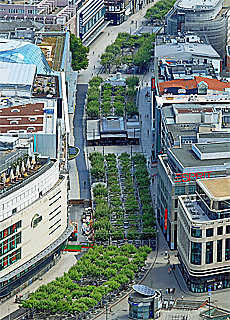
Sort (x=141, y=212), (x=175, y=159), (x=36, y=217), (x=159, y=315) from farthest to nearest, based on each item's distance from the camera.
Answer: (x=141, y=212) < (x=175, y=159) < (x=36, y=217) < (x=159, y=315)

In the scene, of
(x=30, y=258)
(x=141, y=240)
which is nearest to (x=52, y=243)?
(x=30, y=258)

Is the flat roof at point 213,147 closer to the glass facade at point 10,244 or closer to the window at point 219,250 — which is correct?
the window at point 219,250

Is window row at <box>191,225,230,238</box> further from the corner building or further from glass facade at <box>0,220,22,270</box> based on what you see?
glass facade at <box>0,220,22,270</box>

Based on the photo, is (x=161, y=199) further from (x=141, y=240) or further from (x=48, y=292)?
(x=48, y=292)

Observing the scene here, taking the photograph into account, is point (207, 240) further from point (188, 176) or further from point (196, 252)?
point (188, 176)

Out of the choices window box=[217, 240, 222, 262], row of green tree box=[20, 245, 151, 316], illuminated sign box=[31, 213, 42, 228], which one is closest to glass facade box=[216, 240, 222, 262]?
window box=[217, 240, 222, 262]

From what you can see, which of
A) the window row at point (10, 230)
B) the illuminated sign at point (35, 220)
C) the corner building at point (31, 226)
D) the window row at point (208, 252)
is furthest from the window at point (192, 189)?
the window row at point (10, 230)

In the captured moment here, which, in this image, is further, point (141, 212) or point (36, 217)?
point (141, 212)
